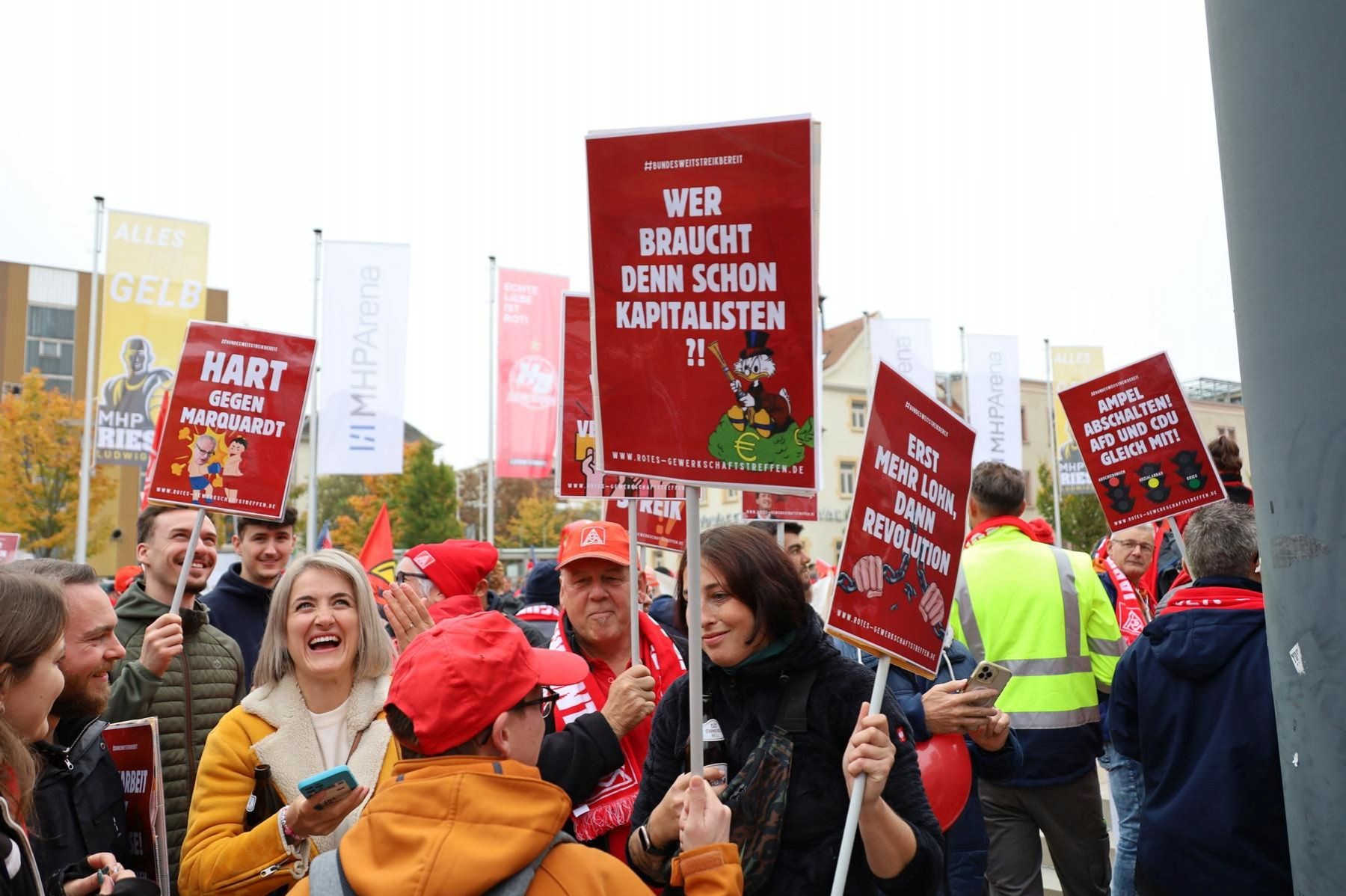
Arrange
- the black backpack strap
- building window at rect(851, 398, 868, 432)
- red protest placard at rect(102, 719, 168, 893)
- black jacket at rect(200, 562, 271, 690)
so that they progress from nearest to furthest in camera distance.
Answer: the black backpack strap < red protest placard at rect(102, 719, 168, 893) < black jacket at rect(200, 562, 271, 690) < building window at rect(851, 398, 868, 432)

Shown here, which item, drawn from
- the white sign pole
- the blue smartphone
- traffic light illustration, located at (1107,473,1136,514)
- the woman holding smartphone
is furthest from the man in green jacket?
traffic light illustration, located at (1107,473,1136,514)

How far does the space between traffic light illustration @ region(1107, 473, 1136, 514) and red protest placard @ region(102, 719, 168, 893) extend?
186 inches

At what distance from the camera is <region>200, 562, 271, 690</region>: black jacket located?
517 cm

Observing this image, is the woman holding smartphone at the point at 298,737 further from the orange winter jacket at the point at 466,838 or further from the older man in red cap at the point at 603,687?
the orange winter jacket at the point at 466,838

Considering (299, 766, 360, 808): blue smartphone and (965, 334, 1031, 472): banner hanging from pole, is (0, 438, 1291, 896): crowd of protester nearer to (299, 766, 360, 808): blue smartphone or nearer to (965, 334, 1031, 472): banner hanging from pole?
(299, 766, 360, 808): blue smartphone

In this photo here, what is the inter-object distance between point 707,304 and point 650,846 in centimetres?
136

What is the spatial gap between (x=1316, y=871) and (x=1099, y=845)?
9.16 feet

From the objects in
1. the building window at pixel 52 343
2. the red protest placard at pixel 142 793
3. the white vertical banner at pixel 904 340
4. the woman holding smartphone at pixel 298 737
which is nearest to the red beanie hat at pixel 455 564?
the woman holding smartphone at pixel 298 737

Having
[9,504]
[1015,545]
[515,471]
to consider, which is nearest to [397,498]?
[9,504]

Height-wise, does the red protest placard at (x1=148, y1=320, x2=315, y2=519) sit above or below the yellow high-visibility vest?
above

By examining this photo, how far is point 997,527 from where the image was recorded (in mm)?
5219

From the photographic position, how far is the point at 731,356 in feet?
8.82

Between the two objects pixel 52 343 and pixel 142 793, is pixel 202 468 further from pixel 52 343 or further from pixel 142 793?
pixel 52 343

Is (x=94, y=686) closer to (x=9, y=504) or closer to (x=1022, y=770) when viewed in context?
(x=1022, y=770)
